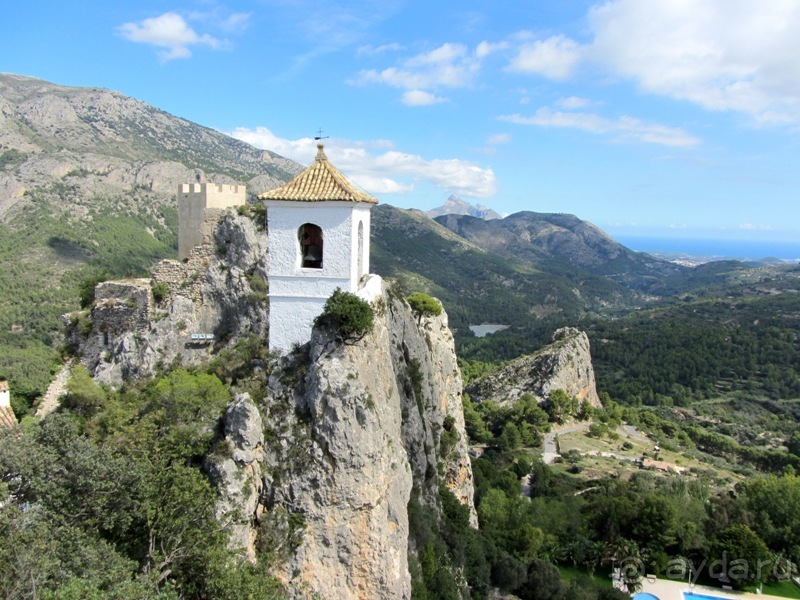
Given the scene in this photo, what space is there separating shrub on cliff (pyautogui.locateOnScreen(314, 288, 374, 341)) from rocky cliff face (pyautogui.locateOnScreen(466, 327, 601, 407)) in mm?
69617

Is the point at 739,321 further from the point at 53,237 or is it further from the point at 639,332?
the point at 53,237

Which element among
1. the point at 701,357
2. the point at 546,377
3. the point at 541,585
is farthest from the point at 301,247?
the point at 701,357

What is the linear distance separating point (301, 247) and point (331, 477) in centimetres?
734

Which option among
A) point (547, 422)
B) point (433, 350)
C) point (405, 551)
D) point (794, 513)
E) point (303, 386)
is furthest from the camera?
point (547, 422)

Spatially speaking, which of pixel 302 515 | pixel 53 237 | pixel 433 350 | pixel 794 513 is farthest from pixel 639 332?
pixel 302 515

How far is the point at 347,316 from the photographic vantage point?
16.1 m

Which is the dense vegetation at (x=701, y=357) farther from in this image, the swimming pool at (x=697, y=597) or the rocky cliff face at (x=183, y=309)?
the rocky cliff face at (x=183, y=309)

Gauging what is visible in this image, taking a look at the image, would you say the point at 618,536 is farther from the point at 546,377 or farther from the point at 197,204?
the point at 546,377

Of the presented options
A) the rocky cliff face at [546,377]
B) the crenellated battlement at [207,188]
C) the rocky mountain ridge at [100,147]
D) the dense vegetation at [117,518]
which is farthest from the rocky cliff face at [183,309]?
the rocky mountain ridge at [100,147]

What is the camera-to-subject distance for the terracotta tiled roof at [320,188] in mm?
17094

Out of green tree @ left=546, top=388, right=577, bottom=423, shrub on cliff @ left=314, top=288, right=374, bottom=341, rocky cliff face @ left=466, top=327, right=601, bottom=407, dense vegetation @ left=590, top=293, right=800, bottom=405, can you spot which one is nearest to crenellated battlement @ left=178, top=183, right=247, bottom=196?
shrub on cliff @ left=314, top=288, right=374, bottom=341

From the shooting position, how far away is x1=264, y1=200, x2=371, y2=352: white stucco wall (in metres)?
17.3

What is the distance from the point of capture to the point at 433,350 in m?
33.0

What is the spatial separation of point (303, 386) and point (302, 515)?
360cm
